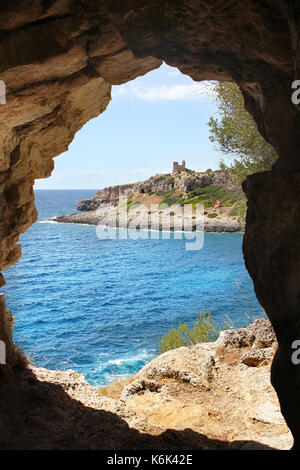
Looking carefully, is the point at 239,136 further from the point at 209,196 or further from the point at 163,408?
the point at 209,196

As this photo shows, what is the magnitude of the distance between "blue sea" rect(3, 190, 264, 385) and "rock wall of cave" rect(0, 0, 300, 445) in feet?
52.4

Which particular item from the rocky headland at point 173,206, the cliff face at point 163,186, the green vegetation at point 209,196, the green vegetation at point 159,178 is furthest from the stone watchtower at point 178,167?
the green vegetation at point 209,196

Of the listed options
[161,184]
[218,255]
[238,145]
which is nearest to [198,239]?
[218,255]

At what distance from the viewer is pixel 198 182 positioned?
91.4 m

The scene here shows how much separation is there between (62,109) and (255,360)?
9.79 m

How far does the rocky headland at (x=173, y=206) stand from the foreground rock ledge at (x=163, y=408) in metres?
57.7

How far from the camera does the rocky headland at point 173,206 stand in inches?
3113

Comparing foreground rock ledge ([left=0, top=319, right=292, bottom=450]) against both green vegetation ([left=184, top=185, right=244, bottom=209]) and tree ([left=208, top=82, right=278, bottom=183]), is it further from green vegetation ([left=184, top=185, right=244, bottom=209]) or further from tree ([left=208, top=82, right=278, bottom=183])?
green vegetation ([left=184, top=185, right=244, bottom=209])

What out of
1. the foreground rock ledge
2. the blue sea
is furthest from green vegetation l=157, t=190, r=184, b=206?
the foreground rock ledge

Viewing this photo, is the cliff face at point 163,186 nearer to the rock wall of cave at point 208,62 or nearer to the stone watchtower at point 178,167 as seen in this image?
the stone watchtower at point 178,167

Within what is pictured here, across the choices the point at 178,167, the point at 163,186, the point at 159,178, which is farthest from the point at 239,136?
the point at 178,167

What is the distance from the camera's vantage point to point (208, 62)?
780 centimetres

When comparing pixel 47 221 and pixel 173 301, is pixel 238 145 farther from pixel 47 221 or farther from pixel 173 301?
pixel 47 221

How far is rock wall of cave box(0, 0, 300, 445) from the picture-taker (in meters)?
6.22
